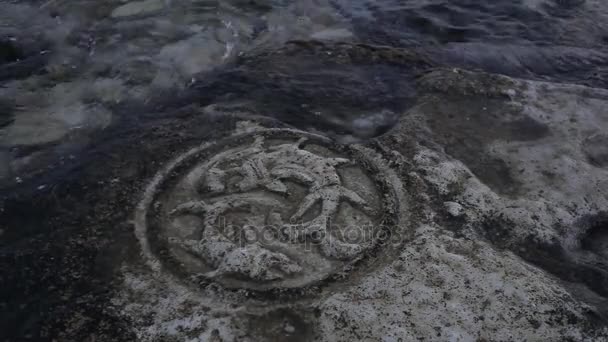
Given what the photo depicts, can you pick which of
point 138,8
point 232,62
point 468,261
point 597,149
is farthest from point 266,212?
point 138,8

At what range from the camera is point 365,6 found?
15.7ft

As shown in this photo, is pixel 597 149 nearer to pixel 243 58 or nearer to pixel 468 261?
pixel 468 261

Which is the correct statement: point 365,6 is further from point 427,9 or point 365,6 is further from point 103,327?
point 103,327

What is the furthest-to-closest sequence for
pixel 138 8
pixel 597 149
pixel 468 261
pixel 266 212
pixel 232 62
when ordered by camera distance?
pixel 138 8
pixel 232 62
pixel 597 149
pixel 266 212
pixel 468 261

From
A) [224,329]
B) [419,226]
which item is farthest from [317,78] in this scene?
[224,329]

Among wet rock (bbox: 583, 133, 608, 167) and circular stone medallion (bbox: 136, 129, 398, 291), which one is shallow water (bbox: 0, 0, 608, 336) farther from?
wet rock (bbox: 583, 133, 608, 167)

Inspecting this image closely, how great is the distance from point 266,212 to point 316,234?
30cm

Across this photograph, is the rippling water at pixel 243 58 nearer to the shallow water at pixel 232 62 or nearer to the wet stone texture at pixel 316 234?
the shallow water at pixel 232 62

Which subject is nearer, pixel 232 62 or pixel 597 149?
pixel 597 149

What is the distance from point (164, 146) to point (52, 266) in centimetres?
96

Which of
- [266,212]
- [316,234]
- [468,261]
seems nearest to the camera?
[468,261]

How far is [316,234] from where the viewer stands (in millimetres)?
2443

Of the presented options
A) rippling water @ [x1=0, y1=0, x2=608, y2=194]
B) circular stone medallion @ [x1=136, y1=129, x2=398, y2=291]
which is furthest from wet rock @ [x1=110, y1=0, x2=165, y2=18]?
circular stone medallion @ [x1=136, y1=129, x2=398, y2=291]

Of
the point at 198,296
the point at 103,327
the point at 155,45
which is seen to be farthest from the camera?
the point at 155,45
